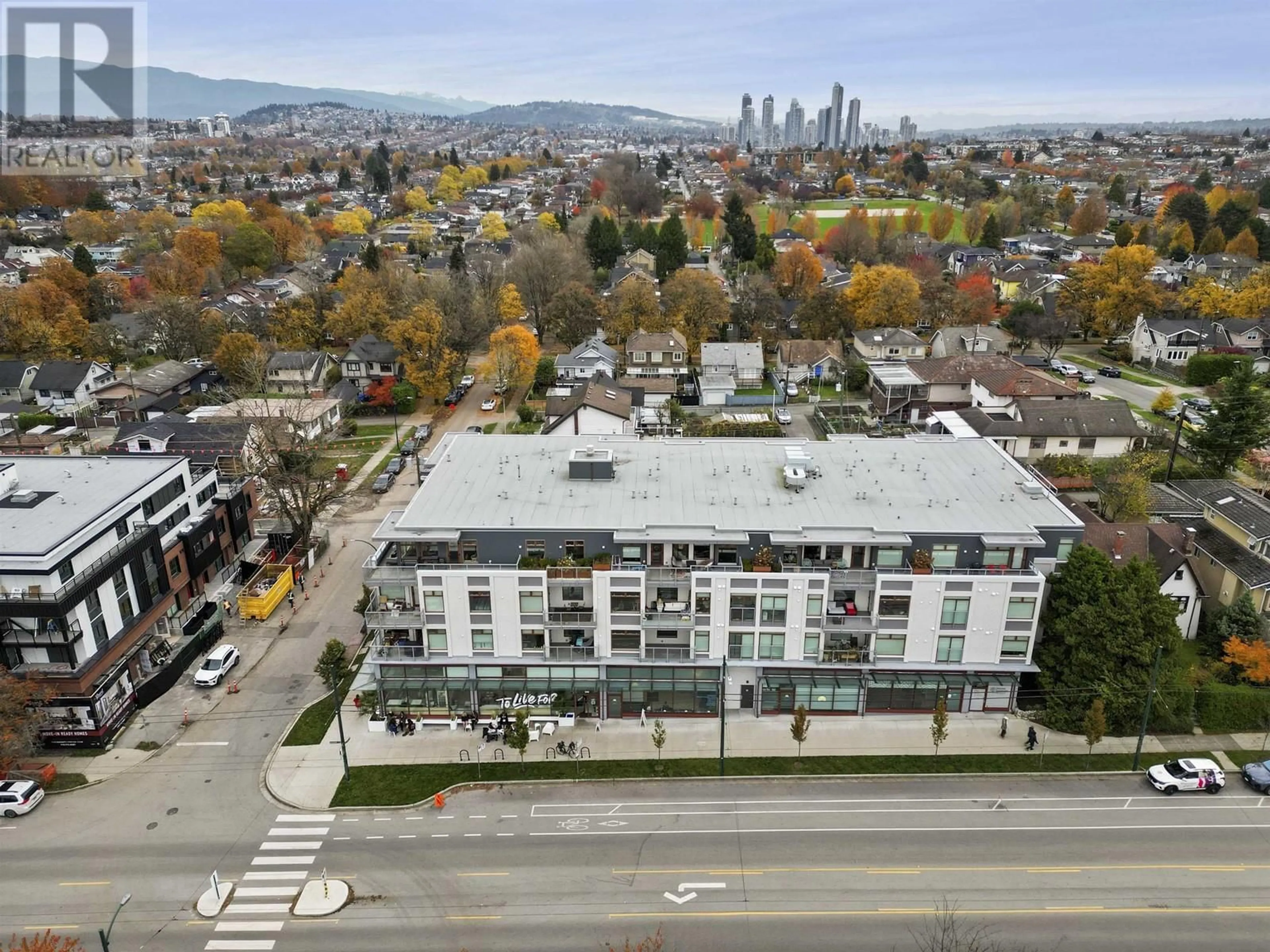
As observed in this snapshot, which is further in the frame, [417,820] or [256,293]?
[256,293]

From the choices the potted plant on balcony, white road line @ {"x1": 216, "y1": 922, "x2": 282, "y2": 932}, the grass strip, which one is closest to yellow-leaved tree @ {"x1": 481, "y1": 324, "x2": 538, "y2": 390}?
the potted plant on balcony

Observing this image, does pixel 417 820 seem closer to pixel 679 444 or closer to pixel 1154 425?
pixel 679 444

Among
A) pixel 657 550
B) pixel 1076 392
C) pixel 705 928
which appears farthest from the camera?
pixel 1076 392

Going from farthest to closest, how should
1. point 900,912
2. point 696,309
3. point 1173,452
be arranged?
point 696,309, point 1173,452, point 900,912

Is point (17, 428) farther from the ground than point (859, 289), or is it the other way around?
point (859, 289)

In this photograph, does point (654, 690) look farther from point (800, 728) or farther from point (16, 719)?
point (16, 719)

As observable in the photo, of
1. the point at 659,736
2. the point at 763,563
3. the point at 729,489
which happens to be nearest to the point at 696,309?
the point at 729,489

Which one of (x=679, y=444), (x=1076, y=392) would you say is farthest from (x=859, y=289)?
(x=679, y=444)

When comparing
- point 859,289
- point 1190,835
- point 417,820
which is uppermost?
point 859,289

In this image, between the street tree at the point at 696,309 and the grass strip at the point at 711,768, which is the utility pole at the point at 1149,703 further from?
the street tree at the point at 696,309
